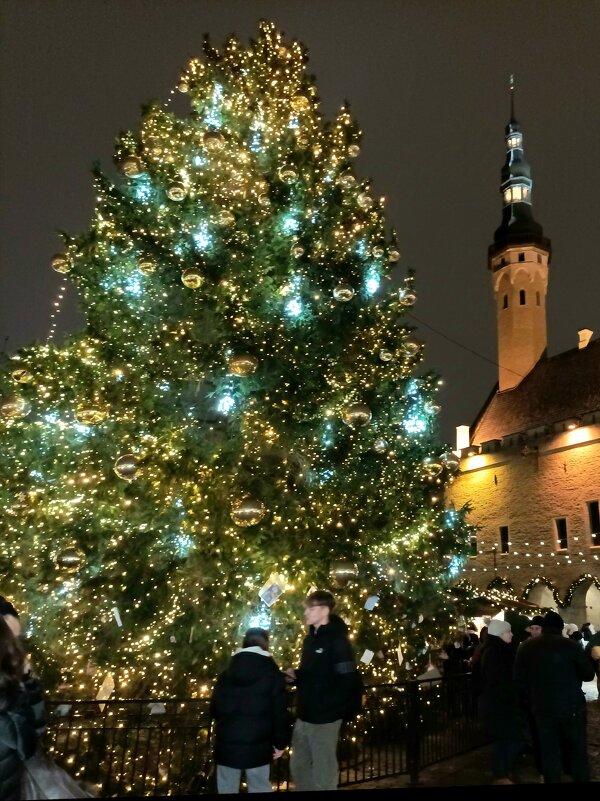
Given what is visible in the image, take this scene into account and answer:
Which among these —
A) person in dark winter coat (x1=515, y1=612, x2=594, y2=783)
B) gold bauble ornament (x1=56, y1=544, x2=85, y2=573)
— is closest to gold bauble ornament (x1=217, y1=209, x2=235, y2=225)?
gold bauble ornament (x1=56, y1=544, x2=85, y2=573)

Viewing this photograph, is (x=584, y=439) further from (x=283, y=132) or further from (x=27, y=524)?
(x=27, y=524)

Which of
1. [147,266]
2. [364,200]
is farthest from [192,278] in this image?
[364,200]

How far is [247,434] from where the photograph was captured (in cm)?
888

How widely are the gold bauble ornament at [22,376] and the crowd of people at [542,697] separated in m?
6.81

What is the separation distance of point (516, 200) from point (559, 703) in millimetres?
43736

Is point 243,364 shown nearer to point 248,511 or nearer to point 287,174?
point 248,511

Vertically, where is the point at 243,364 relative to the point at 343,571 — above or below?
above

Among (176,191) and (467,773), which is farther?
(176,191)

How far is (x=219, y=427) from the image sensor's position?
30.5 feet

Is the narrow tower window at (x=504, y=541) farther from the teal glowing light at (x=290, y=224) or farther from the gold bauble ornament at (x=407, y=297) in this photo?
the teal glowing light at (x=290, y=224)

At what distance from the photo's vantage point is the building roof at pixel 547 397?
3244cm

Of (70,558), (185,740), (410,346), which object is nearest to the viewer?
(185,740)

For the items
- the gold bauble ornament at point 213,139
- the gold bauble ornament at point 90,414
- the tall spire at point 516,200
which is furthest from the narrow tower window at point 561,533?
the gold bauble ornament at point 90,414

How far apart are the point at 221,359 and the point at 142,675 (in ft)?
14.1
